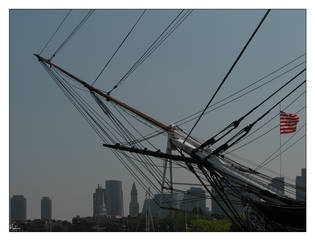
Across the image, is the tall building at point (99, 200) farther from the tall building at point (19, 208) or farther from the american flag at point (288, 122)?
the american flag at point (288, 122)

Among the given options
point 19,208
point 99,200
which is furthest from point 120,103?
point 99,200

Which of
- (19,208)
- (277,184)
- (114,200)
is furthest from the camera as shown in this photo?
(114,200)

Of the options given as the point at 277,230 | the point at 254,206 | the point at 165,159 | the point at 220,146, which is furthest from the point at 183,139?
the point at 277,230

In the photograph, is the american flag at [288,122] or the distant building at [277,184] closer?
the distant building at [277,184]

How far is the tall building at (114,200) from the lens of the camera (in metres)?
143

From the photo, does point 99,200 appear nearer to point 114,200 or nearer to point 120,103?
point 114,200

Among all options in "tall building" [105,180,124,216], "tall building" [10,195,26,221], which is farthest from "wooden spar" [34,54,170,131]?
"tall building" [105,180,124,216]

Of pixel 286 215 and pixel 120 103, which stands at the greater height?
pixel 120 103

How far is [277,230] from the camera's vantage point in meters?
13.1

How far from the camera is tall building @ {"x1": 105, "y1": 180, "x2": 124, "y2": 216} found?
142750mm

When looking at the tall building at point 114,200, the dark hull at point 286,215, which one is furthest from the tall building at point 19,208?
the tall building at point 114,200

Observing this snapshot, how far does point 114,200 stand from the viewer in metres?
145
